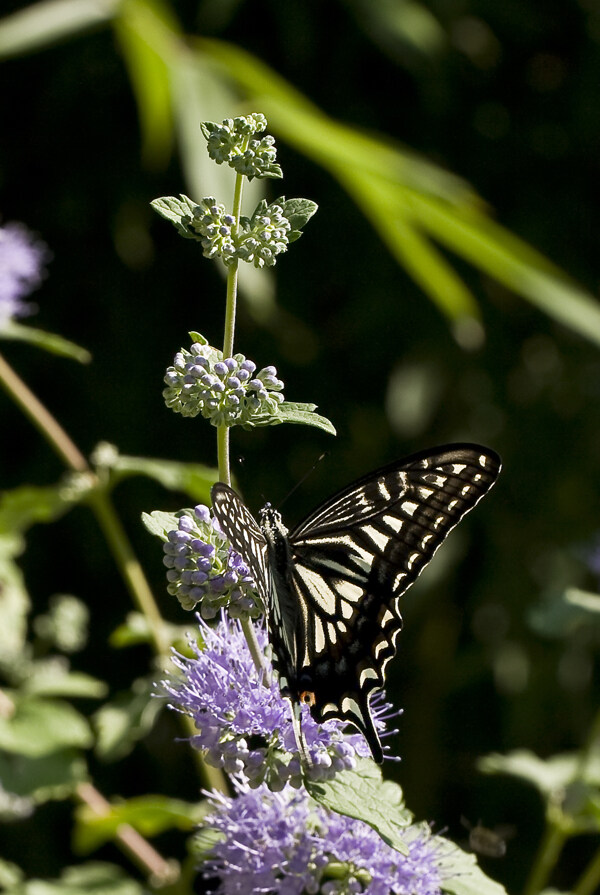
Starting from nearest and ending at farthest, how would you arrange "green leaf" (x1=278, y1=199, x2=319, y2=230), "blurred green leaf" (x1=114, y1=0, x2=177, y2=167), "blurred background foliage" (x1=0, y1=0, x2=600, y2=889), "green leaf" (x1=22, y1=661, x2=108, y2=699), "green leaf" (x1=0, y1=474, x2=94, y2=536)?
1. "green leaf" (x1=278, y1=199, x2=319, y2=230)
2. "green leaf" (x1=0, y1=474, x2=94, y2=536)
3. "green leaf" (x1=22, y1=661, x2=108, y2=699)
4. "blurred green leaf" (x1=114, y1=0, x2=177, y2=167)
5. "blurred background foliage" (x1=0, y1=0, x2=600, y2=889)

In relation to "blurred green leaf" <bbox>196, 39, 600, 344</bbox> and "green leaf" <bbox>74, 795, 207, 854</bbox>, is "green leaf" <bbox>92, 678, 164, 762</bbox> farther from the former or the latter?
"blurred green leaf" <bbox>196, 39, 600, 344</bbox>

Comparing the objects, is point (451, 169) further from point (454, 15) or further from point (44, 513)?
point (44, 513)

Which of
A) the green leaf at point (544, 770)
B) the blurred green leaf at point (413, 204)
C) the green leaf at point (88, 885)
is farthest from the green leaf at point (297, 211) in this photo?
the blurred green leaf at point (413, 204)

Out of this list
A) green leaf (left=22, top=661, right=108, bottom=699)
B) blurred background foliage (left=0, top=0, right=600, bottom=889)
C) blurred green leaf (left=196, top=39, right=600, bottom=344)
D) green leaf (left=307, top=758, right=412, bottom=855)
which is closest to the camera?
green leaf (left=307, top=758, right=412, bottom=855)

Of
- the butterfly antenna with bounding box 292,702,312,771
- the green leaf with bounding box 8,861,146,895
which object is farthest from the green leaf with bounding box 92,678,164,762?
the butterfly antenna with bounding box 292,702,312,771

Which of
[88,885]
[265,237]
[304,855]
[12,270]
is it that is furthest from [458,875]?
[12,270]

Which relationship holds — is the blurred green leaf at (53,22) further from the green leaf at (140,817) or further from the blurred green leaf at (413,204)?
the green leaf at (140,817)

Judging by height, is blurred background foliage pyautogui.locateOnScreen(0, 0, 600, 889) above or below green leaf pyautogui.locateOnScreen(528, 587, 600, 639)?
above

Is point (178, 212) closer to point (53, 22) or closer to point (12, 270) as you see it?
point (12, 270)
